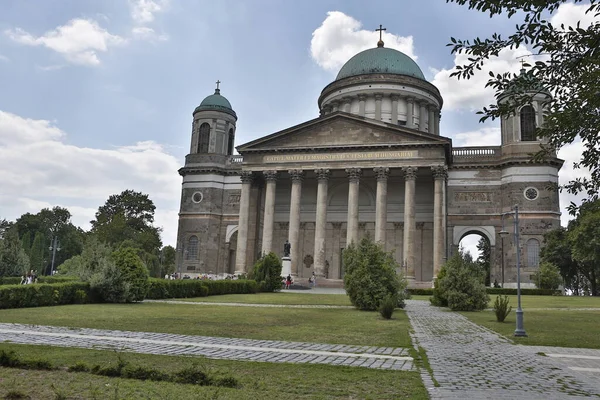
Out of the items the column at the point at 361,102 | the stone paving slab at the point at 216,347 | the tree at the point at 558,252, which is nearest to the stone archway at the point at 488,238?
the tree at the point at 558,252

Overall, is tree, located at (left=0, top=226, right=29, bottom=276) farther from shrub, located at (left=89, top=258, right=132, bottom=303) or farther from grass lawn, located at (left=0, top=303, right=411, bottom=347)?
grass lawn, located at (left=0, top=303, right=411, bottom=347)

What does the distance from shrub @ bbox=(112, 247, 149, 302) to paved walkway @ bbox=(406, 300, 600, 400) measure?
13148 millimetres

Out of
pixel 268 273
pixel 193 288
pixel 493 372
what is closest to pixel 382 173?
pixel 268 273

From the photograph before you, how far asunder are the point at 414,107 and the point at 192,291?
40455 millimetres

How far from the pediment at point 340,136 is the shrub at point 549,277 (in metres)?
13.4

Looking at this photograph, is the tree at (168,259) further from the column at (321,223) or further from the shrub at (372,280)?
the shrub at (372,280)

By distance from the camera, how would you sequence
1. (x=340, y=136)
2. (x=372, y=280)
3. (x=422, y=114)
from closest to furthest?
(x=372, y=280), (x=340, y=136), (x=422, y=114)

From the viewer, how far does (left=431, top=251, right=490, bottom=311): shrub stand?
23047 mm

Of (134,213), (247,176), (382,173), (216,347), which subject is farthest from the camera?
(134,213)

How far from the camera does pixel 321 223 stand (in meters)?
48.4

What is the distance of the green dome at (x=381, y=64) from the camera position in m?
62.3

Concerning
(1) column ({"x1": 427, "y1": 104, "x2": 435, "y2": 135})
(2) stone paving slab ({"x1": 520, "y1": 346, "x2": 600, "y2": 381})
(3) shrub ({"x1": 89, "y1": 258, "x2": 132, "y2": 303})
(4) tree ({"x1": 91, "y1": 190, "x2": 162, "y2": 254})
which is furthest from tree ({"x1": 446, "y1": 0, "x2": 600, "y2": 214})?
(4) tree ({"x1": 91, "y1": 190, "x2": 162, "y2": 254})

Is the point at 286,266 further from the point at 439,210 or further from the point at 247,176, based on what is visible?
the point at 439,210

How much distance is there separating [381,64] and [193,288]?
42438 millimetres
